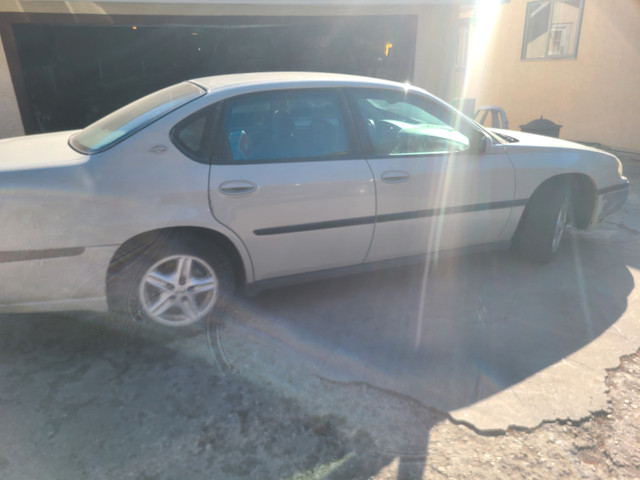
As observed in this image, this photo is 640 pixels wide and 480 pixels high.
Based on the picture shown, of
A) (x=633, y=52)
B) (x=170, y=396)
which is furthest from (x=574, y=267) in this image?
(x=633, y=52)

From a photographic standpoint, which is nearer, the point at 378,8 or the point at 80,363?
the point at 80,363

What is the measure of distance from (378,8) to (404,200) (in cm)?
573

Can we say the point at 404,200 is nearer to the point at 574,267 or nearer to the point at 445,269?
the point at 445,269

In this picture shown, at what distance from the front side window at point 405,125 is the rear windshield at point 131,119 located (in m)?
1.14

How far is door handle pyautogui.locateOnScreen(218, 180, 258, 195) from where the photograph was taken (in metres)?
2.93

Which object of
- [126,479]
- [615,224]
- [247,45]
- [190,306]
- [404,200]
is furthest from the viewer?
[247,45]

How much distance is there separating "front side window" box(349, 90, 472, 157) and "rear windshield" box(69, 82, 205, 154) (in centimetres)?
114

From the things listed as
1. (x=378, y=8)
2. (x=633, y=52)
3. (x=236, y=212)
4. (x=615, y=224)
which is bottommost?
(x=615, y=224)

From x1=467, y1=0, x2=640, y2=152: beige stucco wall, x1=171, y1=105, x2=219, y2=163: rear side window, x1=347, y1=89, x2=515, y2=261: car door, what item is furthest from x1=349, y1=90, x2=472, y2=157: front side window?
x1=467, y1=0, x2=640, y2=152: beige stucco wall

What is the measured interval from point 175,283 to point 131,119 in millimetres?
1104

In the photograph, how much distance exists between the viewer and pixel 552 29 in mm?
10797

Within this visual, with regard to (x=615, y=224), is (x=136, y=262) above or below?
above

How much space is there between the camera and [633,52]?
9070mm

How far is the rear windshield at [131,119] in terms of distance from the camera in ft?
9.72
